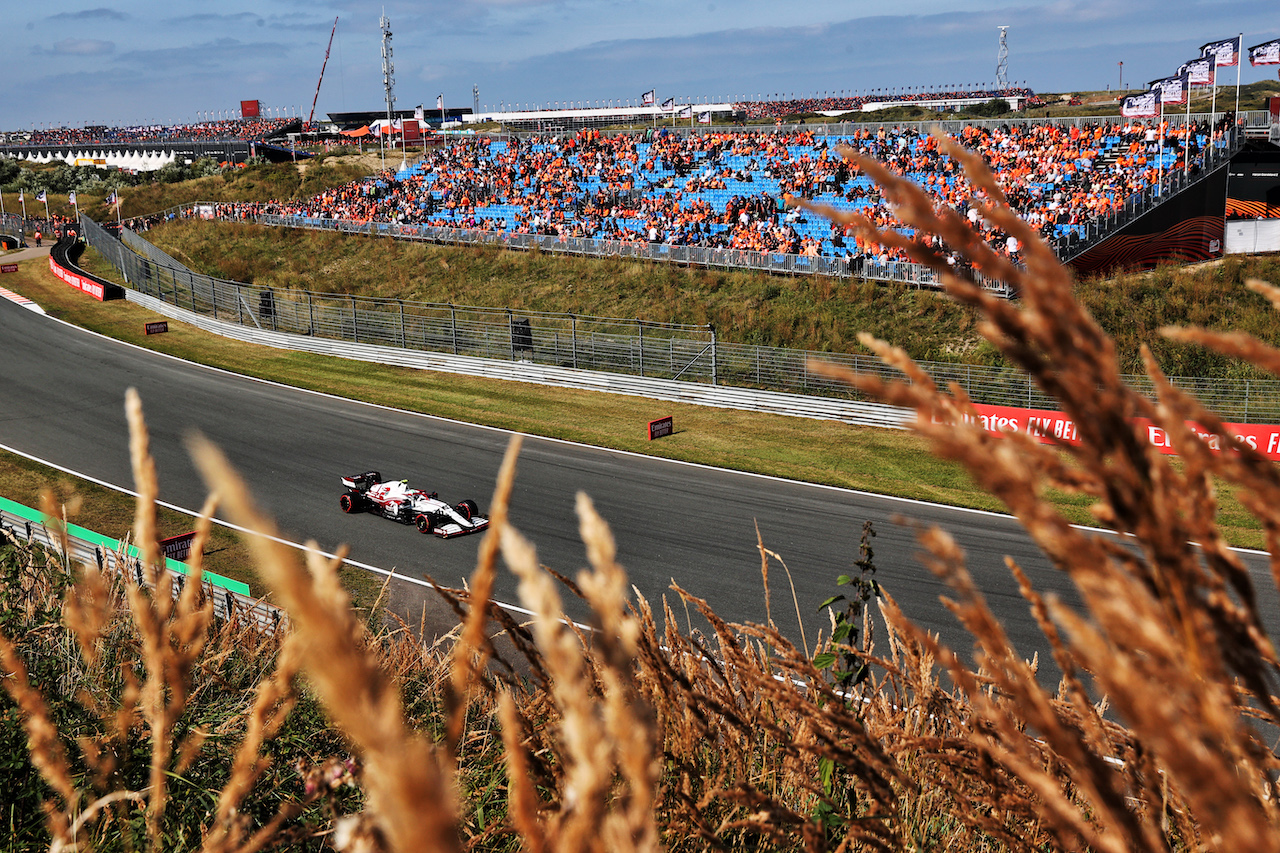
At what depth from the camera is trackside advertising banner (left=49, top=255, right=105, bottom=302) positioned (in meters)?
45.5

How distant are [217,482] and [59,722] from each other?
424cm

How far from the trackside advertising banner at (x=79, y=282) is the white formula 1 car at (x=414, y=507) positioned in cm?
3178

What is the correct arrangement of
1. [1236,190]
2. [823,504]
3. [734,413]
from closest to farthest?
[823,504] → [734,413] → [1236,190]

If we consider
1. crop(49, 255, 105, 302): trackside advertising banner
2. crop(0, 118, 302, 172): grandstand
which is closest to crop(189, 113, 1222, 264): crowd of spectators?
crop(49, 255, 105, 302): trackside advertising banner

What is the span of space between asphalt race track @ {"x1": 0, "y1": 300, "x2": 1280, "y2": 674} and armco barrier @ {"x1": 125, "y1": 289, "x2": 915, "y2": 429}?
2822 mm

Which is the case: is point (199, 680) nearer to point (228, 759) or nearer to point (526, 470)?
point (228, 759)

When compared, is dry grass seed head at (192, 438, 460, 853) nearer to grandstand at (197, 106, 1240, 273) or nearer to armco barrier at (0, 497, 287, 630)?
armco barrier at (0, 497, 287, 630)

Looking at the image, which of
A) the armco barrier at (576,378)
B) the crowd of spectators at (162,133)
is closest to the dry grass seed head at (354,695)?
the armco barrier at (576,378)

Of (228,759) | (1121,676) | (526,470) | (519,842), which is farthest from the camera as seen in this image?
(526,470)

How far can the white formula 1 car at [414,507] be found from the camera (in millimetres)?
19859

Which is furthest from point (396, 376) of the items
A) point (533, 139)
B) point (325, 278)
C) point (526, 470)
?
point (533, 139)

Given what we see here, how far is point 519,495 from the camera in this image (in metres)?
22.8

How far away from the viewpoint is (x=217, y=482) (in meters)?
0.69

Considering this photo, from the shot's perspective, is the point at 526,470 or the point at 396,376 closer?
the point at 526,470
